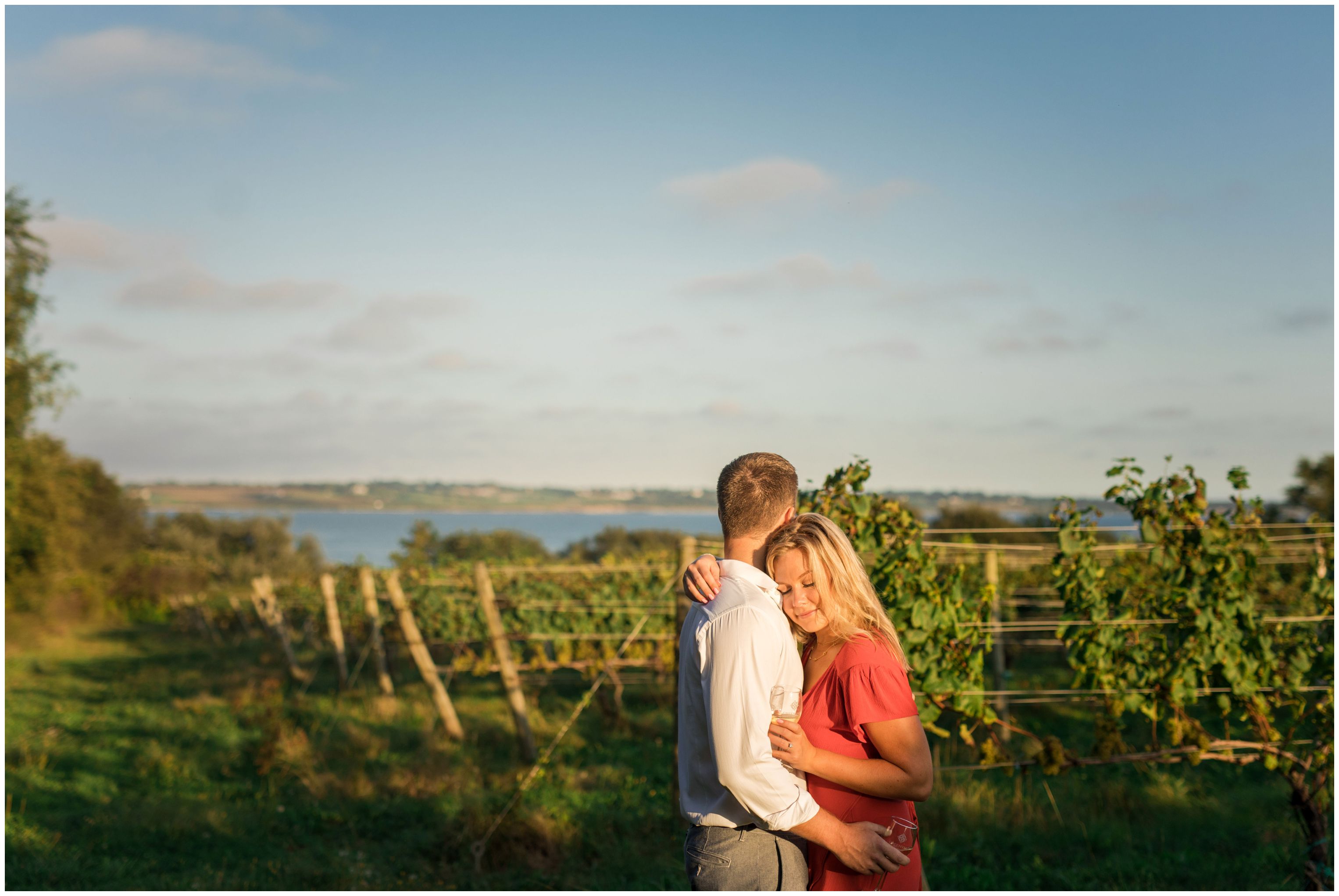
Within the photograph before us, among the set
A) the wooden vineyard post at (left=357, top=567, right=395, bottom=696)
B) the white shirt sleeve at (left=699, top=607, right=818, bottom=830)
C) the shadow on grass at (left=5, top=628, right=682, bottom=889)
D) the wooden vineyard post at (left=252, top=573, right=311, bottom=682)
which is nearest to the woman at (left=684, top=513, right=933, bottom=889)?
the white shirt sleeve at (left=699, top=607, right=818, bottom=830)

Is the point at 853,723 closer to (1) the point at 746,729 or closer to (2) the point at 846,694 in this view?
(2) the point at 846,694

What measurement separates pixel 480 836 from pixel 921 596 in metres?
3.65

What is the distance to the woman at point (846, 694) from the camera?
6.94ft

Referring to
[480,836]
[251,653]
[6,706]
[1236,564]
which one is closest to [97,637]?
[251,653]

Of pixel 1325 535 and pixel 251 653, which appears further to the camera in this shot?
→ pixel 251 653

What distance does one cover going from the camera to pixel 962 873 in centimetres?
509

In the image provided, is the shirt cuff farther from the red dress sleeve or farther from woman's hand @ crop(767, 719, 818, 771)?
the red dress sleeve

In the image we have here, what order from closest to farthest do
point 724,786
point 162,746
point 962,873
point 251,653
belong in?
point 724,786 → point 962,873 → point 162,746 → point 251,653

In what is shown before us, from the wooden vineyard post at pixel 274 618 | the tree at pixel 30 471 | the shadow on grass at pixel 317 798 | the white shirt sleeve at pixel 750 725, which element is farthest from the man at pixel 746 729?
the tree at pixel 30 471

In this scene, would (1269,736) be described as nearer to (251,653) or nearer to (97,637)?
(251,653)

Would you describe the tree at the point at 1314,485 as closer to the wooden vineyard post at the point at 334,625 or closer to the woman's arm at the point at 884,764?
the wooden vineyard post at the point at 334,625

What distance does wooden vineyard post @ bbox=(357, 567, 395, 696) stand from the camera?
440 inches

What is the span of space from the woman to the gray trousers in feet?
0.30

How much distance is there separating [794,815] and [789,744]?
15 cm
